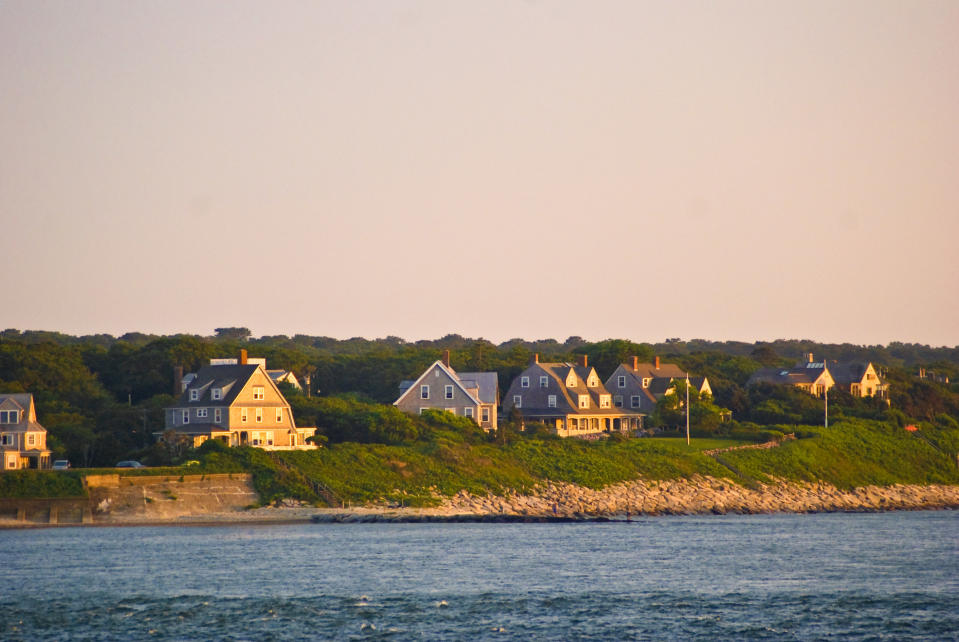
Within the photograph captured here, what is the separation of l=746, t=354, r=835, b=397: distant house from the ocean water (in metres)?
57.9

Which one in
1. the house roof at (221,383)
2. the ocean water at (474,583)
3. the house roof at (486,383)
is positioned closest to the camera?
the ocean water at (474,583)

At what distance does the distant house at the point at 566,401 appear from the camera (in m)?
103

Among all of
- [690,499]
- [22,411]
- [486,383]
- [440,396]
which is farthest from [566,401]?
[22,411]

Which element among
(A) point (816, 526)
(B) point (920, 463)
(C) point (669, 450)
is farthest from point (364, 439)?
(B) point (920, 463)

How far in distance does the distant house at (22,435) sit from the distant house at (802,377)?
236 feet

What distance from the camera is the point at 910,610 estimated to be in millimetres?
41969

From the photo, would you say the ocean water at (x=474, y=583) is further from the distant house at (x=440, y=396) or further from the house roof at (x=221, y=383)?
the distant house at (x=440, y=396)

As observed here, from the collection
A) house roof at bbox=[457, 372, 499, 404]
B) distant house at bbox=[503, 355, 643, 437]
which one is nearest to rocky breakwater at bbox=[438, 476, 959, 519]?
distant house at bbox=[503, 355, 643, 437]

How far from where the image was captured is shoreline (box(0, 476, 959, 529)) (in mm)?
67625

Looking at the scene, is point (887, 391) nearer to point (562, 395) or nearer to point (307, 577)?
point (562, 395)

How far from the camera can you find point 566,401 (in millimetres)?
102562

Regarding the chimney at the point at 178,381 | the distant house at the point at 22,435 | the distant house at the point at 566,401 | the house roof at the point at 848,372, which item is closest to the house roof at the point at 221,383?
the chimney at the point at 178,381

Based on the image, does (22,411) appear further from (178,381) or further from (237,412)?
(178,381)

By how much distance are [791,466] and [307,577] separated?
49653 millimetres
